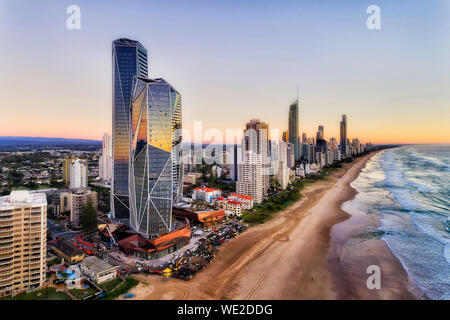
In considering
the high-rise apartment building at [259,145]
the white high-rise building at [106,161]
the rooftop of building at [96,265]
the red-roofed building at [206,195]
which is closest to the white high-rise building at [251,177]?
the red-roofed building at [206,195]

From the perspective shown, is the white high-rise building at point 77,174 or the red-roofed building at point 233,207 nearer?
the red-roofed building at point 233,207

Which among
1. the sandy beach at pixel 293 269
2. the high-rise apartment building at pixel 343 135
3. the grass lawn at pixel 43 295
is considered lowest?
the sandy beach at pixel 293 269

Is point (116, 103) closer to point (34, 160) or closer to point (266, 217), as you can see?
point (266, 217)

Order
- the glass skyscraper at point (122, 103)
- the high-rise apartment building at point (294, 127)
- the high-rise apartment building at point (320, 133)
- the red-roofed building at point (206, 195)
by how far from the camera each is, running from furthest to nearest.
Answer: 1. the high-rise apartment building at point (320, 133)
2. the high-rise apartment building at point (294, 127)
3. the red-roofed building at point (206, 195)
4. the glass skyscraper at point (122, 103)

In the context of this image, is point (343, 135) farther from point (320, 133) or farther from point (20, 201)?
point (20, 201)

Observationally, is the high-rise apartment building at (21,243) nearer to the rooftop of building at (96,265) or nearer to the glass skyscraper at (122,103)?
the rooftop of building at (96,265)

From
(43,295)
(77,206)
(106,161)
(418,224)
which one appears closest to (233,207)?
(77,206)
